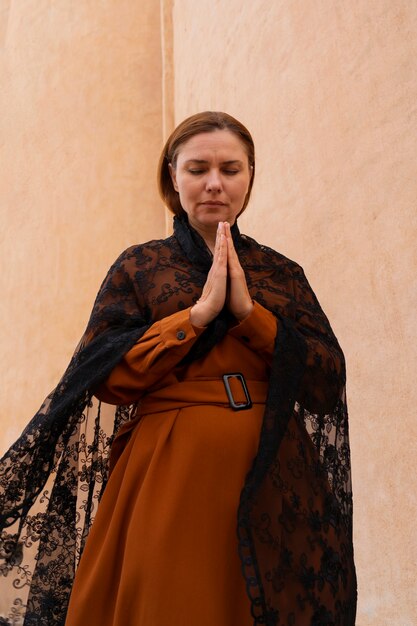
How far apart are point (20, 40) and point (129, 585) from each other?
756cm

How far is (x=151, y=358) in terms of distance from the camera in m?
1.75

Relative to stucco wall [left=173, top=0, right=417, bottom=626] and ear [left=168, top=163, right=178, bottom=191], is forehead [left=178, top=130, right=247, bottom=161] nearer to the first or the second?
ear [left=168, top=163, right=178, bottom=191]

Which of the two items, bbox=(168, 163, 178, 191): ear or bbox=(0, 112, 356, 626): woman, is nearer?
bbox=(0, 112, 356, 626): woman

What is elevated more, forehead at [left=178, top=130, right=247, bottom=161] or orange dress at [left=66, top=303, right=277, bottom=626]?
forehead at [left=178, top=130, right=247, bottom=161]

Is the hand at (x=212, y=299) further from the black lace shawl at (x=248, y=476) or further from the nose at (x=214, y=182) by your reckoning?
the nose at (x=214, y=182)

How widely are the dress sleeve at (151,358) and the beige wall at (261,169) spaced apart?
1.59m

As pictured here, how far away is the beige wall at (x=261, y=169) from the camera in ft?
10.5

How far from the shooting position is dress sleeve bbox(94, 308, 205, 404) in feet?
5.73

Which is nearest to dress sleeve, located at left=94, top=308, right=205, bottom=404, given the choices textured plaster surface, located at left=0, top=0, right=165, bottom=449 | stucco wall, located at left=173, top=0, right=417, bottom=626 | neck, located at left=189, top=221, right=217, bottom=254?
neck, located at left=189, top=221, right=217, bottom=254

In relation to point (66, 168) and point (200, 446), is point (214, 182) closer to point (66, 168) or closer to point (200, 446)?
point (200, 446)

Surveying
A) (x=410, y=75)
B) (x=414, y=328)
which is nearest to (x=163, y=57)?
(x=410, y=75)

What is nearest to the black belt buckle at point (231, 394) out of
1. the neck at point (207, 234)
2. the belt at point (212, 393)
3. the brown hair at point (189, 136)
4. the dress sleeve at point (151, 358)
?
the belt at point (212, 393)

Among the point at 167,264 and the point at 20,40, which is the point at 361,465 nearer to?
the point at 167,264

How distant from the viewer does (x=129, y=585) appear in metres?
1.60
